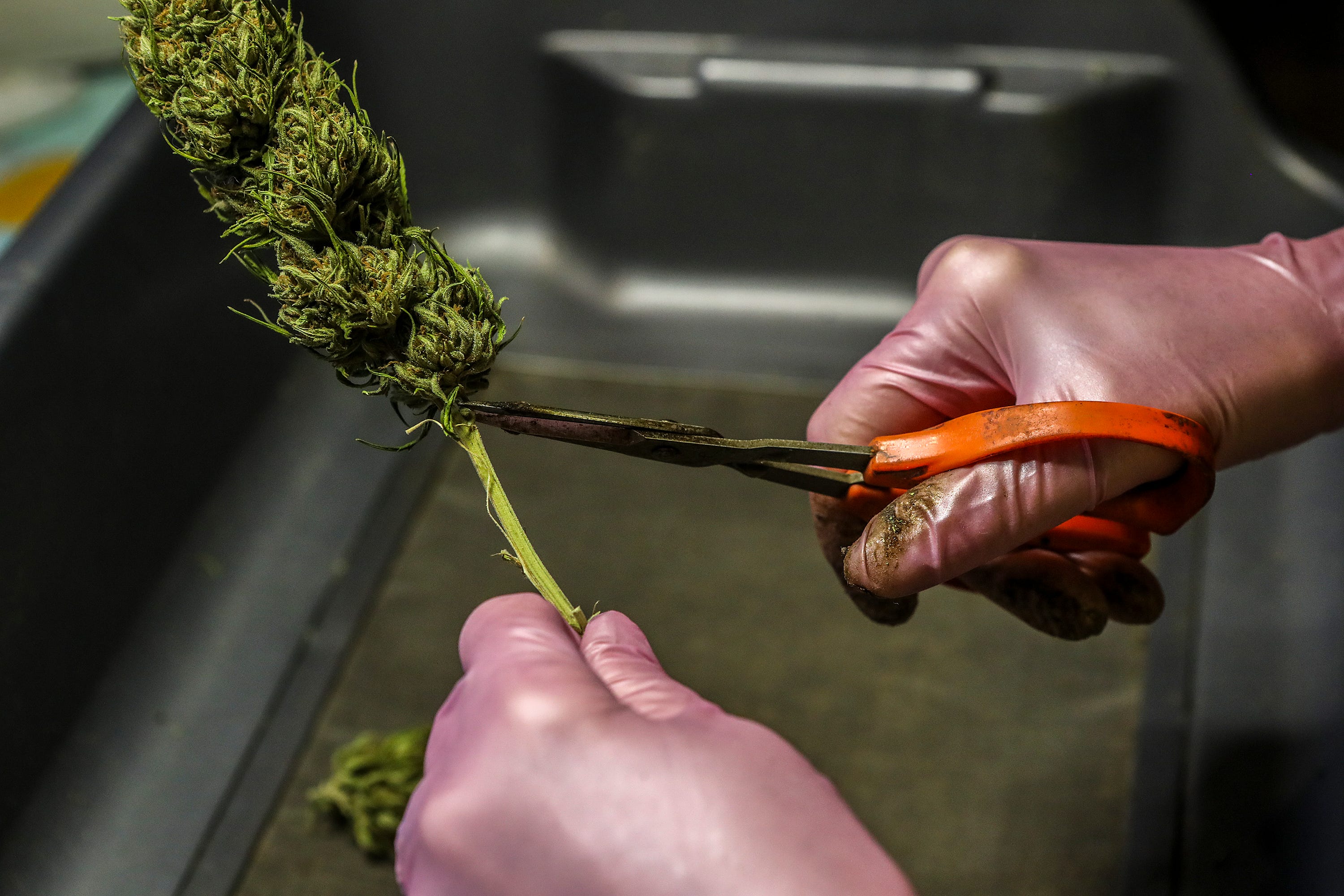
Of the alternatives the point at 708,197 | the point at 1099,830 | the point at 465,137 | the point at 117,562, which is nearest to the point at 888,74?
the point at 708,197

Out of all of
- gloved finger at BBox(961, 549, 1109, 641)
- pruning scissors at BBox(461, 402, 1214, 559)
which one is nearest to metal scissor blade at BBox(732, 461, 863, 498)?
pruning scissors at BBox(461, 402, 1214, 559)

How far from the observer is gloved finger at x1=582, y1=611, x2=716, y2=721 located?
78 centimetres

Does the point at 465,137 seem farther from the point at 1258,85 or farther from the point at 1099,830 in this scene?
the point at 1099,830

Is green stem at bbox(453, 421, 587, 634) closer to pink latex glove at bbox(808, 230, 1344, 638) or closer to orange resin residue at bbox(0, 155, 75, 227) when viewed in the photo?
pink latex glove at bbox(808, 230, 1344, 638)

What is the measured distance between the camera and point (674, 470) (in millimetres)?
1452

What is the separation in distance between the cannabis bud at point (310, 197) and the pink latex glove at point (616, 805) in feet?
0.72

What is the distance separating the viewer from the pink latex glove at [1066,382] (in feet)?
2.72

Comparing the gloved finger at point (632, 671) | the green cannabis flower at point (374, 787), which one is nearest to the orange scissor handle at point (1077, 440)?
the gloved finger at point (632, 671)

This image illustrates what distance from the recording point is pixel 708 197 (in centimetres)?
158

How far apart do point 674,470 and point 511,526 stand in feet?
2.10

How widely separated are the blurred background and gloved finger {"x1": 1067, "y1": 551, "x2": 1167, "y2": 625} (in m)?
0.26

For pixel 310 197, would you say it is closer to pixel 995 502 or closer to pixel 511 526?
pixel 511 526

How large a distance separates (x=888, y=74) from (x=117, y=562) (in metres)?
1.12

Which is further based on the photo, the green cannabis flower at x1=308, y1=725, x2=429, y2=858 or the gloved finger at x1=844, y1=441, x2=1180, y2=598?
the green cannabis flower at x1=308, y1=725, x2=429, y2=858
